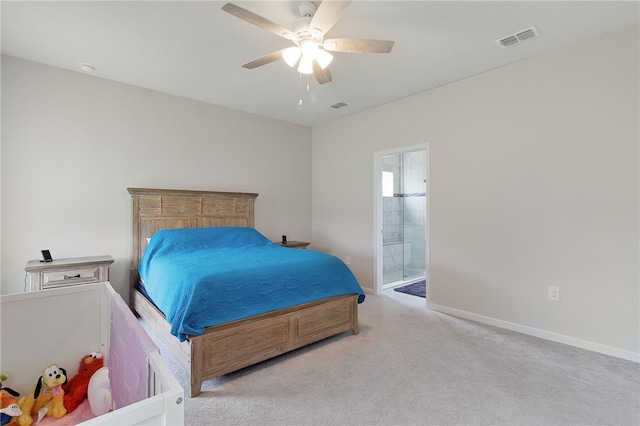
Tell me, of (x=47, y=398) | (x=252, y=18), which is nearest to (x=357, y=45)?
(x=252, y=18)

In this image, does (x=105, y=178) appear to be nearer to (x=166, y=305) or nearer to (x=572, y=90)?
(x=166, y=305)

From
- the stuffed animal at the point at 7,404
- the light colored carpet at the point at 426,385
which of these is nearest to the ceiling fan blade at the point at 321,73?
the light colored carpet at the point at 426,385

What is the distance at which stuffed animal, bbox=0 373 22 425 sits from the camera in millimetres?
1101

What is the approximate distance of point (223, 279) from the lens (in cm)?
215

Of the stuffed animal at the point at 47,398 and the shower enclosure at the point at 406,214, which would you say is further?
the shower enclosure at the point at 406,214

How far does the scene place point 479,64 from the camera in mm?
2959

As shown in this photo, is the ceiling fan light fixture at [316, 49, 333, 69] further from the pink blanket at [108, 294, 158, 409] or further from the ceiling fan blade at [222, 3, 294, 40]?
the pink blanket at [108, 294, 158, 409]

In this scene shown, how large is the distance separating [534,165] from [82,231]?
445cm

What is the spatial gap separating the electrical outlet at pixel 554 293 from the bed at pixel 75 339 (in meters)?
3.14

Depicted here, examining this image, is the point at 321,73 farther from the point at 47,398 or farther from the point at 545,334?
the point at 545,334

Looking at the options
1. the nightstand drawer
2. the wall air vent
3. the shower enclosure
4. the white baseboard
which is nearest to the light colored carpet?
the white baseboard

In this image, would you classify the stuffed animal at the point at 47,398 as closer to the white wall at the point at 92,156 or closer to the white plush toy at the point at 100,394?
the white plush toy at the point at 100,394

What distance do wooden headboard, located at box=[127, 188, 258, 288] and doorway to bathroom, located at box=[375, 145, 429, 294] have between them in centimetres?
229

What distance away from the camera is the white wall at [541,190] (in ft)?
7.89
